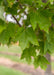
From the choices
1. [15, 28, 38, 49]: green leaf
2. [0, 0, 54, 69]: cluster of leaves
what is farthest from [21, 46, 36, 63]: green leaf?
[15, 28, 38, 49]: green leaf

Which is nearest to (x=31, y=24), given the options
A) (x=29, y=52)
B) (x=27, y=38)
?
(x=27, y=38)

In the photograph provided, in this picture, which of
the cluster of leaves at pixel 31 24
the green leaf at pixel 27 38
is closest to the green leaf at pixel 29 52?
the cluster of leaves at pixel 31 24

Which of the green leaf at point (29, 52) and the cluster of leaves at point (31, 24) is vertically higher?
the cluster of leaves at point (31, 24)

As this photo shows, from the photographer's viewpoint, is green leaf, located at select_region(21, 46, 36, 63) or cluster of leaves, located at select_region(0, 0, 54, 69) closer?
cluster of leaves, located at select_region(0, 0, 54, 69)

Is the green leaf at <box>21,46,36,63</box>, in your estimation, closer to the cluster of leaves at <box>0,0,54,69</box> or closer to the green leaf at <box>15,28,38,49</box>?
the cluster of leaves at <box>0,0,54,69</box>

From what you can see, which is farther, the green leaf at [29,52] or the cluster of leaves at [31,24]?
the green leaf at [29,52]

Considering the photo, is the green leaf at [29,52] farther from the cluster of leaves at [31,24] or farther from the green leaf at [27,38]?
the green leaf at [27,38]

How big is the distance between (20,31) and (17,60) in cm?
501

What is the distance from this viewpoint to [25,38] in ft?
3.06

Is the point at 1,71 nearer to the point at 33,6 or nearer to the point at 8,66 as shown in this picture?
the point at 8,66

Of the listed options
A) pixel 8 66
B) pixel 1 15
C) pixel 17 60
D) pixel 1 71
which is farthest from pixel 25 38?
pixel 17 60

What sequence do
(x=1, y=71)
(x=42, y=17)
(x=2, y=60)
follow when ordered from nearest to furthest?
1. (x=42, y=17)
2. (x=1, y=71)
3. (x=2, y=60)

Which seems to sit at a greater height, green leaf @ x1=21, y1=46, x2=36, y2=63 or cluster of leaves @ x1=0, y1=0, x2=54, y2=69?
cluster of leaves @ x1=0, y1=0, x2=54, y2=69

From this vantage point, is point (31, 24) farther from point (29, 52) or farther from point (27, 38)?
point (29, 52)
